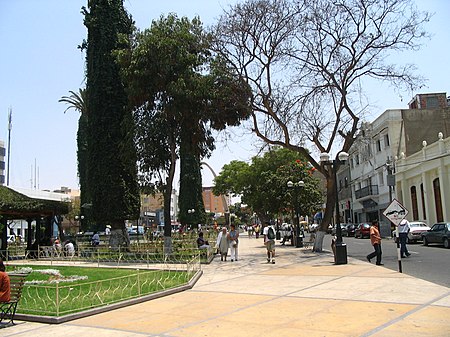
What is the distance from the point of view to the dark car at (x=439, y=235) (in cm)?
→ 2683

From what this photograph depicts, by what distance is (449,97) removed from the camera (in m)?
53.9

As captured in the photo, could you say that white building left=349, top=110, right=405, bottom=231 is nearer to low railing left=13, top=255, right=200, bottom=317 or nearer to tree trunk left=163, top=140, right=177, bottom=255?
tree trunk left=163, top=140, right=177, bottom=255

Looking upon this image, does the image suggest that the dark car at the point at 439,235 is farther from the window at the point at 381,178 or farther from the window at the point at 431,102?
the window at the point at 431,102

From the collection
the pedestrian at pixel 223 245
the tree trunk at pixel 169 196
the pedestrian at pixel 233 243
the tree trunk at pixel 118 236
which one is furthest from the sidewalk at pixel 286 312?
the tree trunk at pixel 118 236

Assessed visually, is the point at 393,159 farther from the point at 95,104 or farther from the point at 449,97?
the point at 95,104

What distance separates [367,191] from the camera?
189 feet

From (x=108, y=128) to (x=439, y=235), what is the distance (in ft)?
71.0

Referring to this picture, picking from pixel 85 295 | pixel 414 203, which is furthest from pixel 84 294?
pixel 414 203

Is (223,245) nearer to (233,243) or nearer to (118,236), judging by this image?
(233,243)

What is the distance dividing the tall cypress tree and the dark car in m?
Answer: 18.8

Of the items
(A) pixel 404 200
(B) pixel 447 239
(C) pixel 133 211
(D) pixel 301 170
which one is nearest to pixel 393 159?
(A) pixel 404 200

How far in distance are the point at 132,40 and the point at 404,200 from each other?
108 ft

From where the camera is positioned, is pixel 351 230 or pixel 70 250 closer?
pixel 70 250

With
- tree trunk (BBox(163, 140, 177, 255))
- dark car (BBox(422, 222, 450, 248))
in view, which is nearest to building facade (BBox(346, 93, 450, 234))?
dark car (BBox(422, 222, 450, 248))
